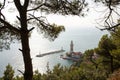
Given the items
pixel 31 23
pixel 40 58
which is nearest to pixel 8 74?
pixel 31 23

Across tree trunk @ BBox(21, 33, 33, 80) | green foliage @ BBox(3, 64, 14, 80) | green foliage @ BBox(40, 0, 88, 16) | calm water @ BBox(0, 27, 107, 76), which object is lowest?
calm water @ BBox(0, 27, 107, 76)

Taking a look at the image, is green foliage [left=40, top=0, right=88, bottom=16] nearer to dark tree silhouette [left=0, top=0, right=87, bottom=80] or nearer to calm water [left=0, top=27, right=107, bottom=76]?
dark tree silhouette [left=0, top=0, right=87, bottom=80]

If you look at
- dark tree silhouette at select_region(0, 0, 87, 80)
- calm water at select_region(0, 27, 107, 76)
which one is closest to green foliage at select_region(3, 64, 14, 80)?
calm water at select_region(0, 27, 107, 76)

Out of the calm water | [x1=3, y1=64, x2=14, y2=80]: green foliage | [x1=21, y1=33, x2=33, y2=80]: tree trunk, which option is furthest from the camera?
the calm water

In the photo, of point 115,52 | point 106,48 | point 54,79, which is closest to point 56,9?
point 115,52

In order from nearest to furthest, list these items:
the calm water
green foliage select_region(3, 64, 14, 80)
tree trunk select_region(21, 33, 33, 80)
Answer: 1. tree trunk select_region(21, 33, 33, 80)
2. green foliage select_region(3, 64, 14, 80)
3. the calm water

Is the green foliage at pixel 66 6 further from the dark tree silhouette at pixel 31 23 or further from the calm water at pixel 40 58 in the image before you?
the calm water at pixel 40 58

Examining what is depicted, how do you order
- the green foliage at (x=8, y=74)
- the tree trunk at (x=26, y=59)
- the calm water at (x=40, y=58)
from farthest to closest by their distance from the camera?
the calm water at (x=40, y=58), the green foliage at (x=8, y=74), the tree trunk at (x=26, y=59)

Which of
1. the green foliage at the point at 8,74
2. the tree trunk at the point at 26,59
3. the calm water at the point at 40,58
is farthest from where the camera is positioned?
the calm water at the point at 40,58

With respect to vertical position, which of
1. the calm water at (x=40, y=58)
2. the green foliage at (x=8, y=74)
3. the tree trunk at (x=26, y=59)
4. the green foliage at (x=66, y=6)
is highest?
the green foliage at (x=66, y=6)

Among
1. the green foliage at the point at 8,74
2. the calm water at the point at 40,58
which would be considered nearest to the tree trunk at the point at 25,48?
the green foliage at the point at 8,74

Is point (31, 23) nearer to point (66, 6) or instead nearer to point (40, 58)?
point (66, 6)

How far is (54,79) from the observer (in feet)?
54.7

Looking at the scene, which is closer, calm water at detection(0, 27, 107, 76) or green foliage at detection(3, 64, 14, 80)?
green foliage at detection(3, 64, 14, 80)
